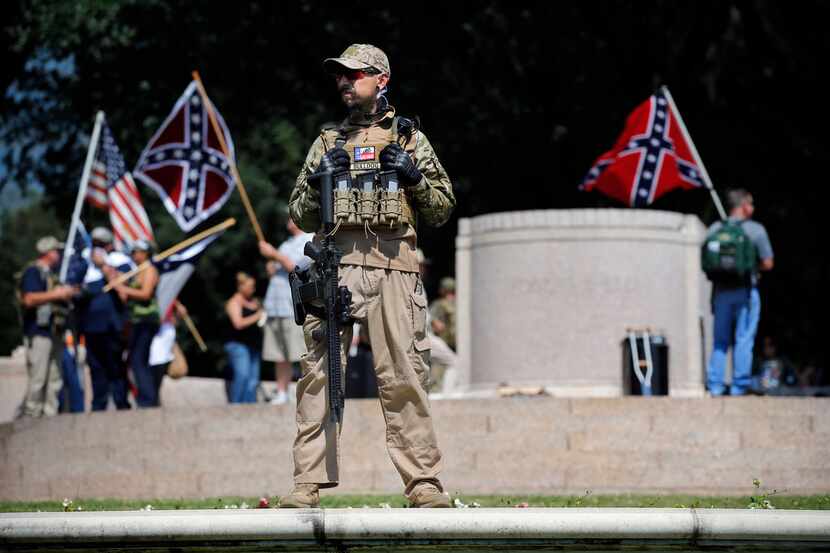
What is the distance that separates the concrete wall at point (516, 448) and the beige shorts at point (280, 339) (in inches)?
72.5

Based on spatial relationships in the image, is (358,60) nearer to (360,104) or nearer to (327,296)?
Answer: (360,104)

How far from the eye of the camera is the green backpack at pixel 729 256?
47.3 ft

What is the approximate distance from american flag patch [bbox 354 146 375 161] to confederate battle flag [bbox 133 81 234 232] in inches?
410

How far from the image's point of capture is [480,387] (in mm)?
16547

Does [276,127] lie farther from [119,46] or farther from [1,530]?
[1,530]

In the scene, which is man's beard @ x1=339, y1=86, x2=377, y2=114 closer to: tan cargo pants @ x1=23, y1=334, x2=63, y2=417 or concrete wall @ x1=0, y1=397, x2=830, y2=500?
concrete wall @ x1=0, y1=397, x2=830, y2=500

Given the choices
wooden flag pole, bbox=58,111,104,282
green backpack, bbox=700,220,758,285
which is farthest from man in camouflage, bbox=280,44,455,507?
wooden flag pole, bbox=58,111,104,282

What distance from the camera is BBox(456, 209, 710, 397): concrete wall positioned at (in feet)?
52.9

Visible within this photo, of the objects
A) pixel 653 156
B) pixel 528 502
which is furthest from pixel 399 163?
pixel 653 156

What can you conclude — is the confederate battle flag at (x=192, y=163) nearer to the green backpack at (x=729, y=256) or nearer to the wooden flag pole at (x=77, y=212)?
the wooden flag pole at (x=77, y=212)

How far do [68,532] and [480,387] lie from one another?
949 cm

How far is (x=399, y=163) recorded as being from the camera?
8352 millimetres

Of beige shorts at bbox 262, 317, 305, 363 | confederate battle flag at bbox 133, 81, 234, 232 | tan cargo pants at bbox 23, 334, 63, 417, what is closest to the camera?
beige shorts at bbox 262, 317, 305, 363

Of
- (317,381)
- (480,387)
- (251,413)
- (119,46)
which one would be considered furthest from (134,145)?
(317,381)
